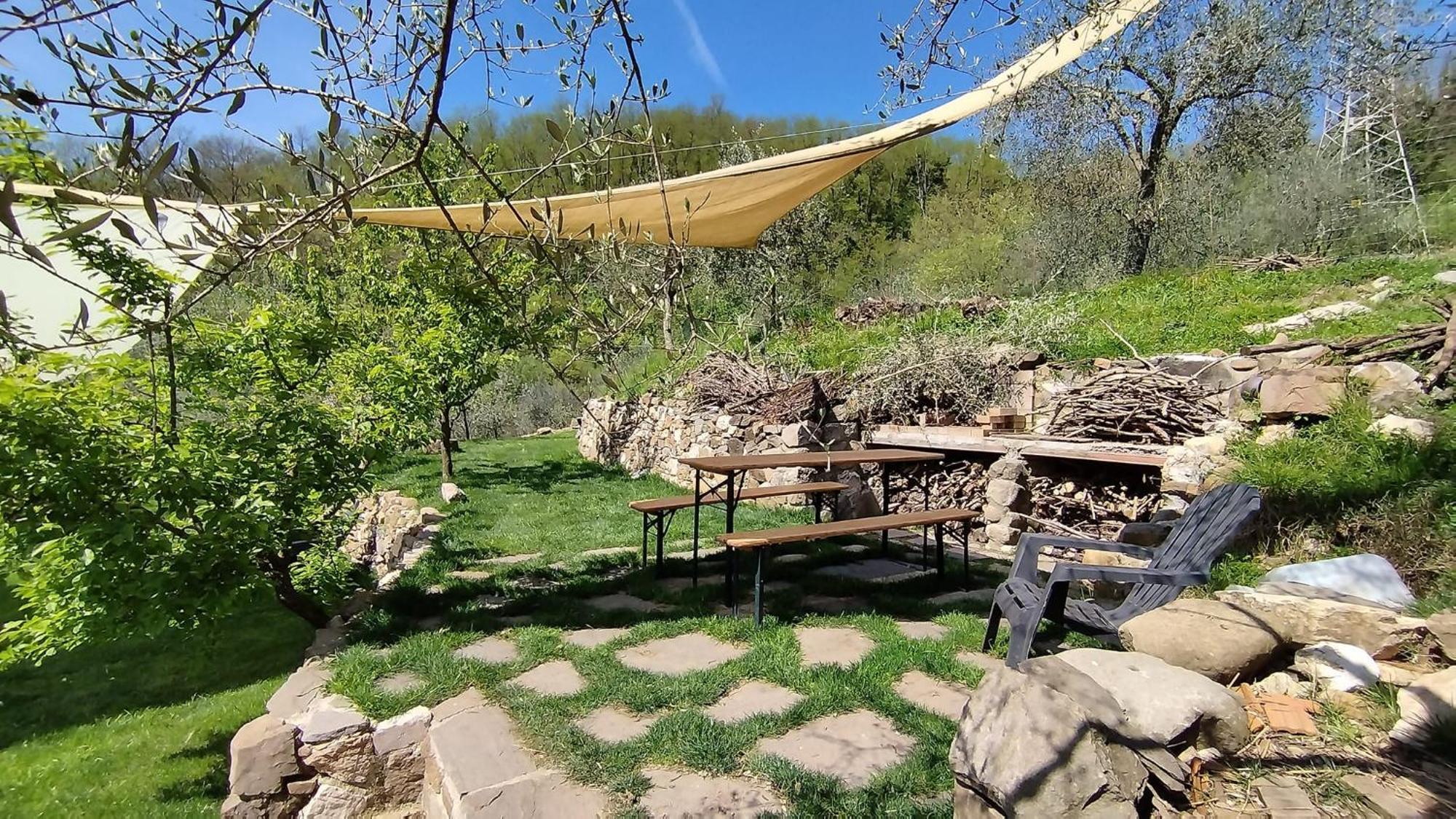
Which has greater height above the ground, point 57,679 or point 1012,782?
point 1012,782

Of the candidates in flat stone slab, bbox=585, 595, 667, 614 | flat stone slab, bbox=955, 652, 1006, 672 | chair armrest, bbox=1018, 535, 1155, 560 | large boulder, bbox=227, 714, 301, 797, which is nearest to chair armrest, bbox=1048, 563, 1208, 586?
chair armrest, bbox=1018, 535, 1155, 560

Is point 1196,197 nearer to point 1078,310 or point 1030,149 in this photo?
point 1030,149

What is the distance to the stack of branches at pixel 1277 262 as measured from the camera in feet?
27.9

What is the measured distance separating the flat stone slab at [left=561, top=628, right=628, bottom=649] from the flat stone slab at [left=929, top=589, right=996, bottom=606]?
5.53 feet

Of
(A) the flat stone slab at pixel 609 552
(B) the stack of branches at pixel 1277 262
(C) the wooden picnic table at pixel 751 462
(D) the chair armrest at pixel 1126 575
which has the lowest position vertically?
(A) the flat stone slab at pixel 609 552

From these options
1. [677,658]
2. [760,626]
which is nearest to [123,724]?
[677,658]

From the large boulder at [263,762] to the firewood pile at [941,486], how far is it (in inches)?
195

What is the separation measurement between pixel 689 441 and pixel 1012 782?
21.3 ft

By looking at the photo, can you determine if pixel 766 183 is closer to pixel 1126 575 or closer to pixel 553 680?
pixel 1126 575

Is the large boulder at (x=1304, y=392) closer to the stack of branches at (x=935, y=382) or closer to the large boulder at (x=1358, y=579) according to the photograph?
the large boulder at (x=1358, y=579)

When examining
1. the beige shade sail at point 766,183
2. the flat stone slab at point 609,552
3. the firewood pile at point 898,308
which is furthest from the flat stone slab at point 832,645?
the firewood pile at point 898,308

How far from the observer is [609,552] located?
551 cm

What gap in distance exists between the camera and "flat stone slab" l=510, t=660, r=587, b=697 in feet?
9.86

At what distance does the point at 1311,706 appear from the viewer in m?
2.23
